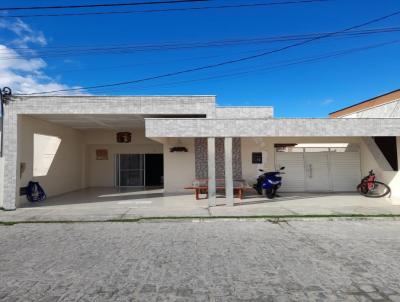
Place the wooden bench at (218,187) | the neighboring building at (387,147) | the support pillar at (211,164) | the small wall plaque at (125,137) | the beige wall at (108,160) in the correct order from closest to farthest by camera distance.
→ the support pillar at (211,164) → the wooden bench at (218,187) → the neighboring building at (387,147) → the small wall plaque at (125,137) → the beige wall at (108,160)

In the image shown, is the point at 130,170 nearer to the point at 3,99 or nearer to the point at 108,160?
the point at 108,160

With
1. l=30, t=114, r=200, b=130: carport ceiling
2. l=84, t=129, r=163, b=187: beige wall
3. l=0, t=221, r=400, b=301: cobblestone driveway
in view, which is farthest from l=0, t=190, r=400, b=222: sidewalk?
l=84, t=129, r=163, b=187: beige wall

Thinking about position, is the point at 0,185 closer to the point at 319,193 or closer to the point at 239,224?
the point at 239,224

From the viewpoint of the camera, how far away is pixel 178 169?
1406cm

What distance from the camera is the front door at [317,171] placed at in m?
13.8

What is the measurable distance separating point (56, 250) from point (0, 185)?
6.21 m

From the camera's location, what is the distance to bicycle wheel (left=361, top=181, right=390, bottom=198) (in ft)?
38.9

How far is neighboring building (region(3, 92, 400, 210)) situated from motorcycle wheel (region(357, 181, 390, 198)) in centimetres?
36

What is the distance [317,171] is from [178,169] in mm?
6601

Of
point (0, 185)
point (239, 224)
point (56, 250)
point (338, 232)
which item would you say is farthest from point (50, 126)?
point (338, 232)

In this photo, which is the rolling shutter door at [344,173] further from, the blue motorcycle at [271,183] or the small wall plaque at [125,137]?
the small wall plaque at [125,137]

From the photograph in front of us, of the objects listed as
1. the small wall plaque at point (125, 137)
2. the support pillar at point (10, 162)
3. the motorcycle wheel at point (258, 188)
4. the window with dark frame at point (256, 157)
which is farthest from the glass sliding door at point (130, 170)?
the support pillar at point (10, 162)

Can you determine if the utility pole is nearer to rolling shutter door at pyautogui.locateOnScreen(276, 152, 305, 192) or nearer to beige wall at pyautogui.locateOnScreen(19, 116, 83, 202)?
beige wall at pyautogui.locateOnScreen(19, 116, 83, 202)

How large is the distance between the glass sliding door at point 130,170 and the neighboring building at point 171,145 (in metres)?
0.06
